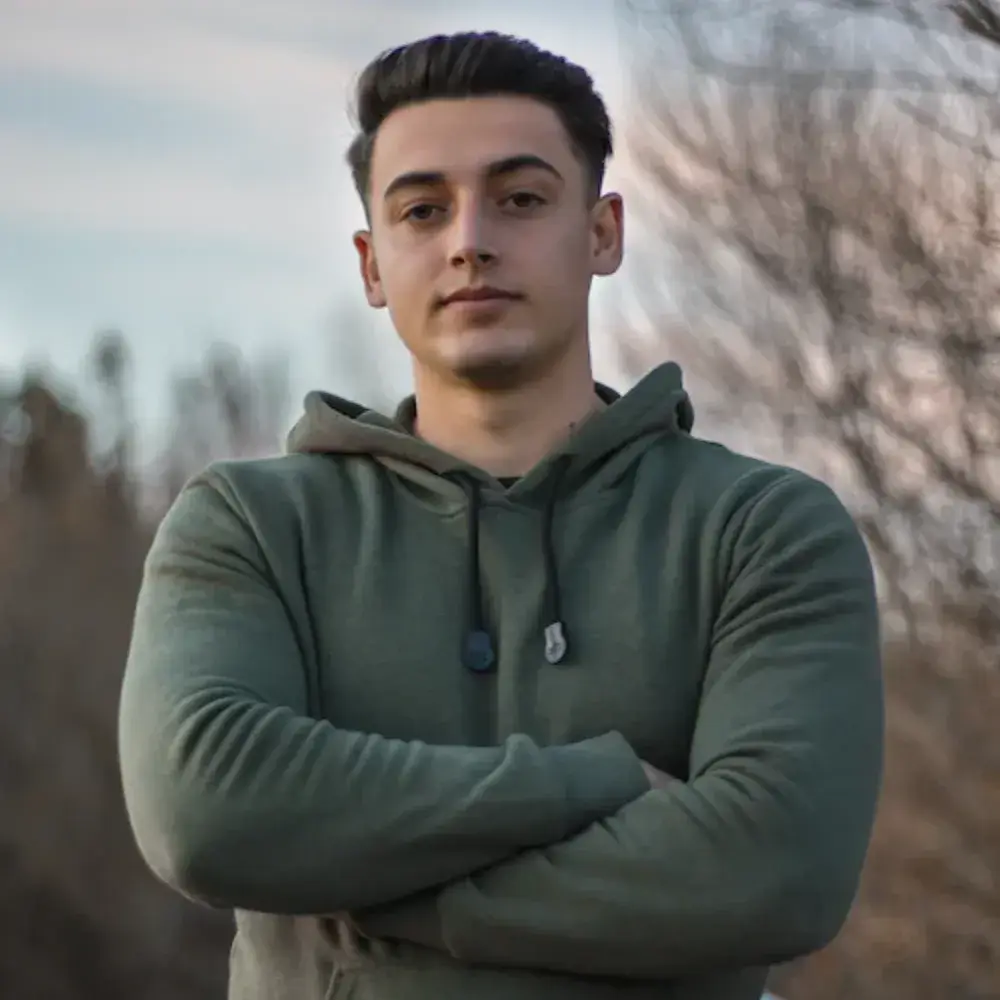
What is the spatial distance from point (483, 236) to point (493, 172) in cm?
7

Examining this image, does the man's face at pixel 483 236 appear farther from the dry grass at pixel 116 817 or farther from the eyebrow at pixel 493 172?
the dry grass at pixel 116 817

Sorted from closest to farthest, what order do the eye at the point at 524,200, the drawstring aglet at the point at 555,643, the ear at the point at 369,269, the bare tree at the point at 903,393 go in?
the drawstring aglet at the point at 555,643 → the eye at the point at 524,200 → the ear at the point at 369,269 → the bare tree at the point at 903,393

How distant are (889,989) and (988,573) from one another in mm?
1879

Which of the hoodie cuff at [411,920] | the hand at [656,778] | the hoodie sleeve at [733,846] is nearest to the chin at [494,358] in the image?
the hoodie sleeve at [733,846]

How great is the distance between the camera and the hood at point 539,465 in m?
1.41

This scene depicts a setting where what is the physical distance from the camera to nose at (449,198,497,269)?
4.72 ft

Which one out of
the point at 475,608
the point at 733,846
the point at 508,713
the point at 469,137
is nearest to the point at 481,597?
the point at 475,608

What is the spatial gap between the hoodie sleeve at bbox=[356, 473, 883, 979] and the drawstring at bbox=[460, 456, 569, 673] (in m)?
0.15

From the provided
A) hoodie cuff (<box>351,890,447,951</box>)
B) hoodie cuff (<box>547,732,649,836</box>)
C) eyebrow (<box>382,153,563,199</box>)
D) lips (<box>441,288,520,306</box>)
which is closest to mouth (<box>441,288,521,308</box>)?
lips (<box>441,288,520,306</box>)

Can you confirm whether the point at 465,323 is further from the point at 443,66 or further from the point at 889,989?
the point at 889,989

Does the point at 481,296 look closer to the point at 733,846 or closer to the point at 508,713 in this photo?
the point at 508,713

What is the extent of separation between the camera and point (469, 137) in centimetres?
148

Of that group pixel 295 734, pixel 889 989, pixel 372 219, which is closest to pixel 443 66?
pixel 372 219

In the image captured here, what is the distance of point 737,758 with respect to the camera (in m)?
1.30
